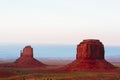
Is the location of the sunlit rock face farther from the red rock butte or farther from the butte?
the butte

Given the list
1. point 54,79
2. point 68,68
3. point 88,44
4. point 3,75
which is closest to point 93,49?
point 88,44

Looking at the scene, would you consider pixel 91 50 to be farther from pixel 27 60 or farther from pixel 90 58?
pixel 27 60

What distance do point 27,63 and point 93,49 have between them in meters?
39.9

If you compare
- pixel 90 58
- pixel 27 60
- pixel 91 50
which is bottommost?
pixel 27 60

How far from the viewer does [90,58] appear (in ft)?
385

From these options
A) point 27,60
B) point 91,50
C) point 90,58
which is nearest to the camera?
point 90,58

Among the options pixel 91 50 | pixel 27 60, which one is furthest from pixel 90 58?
pixel 27 60

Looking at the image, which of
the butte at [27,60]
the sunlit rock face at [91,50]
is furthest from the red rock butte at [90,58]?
the butte at [27,60]

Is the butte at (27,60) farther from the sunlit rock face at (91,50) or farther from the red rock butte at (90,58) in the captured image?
the sunlit rock face at (91,50)

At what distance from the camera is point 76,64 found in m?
116

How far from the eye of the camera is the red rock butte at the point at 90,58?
375 feet

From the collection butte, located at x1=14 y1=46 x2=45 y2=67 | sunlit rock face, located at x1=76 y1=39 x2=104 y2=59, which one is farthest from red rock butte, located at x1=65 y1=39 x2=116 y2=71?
butte, located at x1=14 y1=46 x2=45 y2=67

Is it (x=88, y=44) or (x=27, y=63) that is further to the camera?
(x=27, y=63)

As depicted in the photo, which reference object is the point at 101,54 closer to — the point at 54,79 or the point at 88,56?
the point at 88,56
